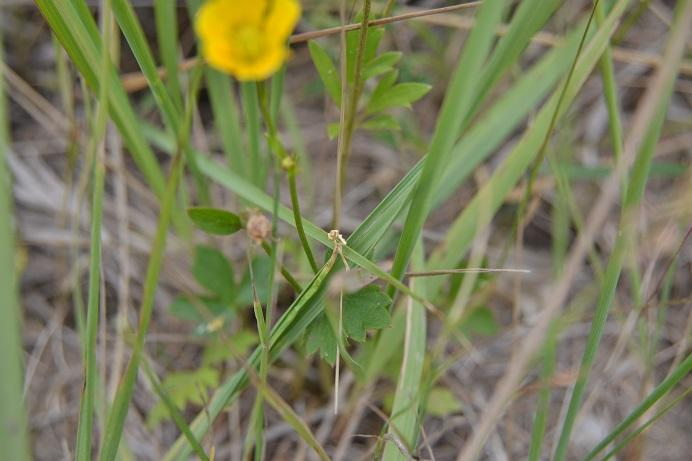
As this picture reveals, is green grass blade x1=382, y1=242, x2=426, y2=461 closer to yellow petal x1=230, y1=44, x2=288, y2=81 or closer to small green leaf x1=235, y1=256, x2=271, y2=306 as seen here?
small green leaf x1=235, y1=256, x2=271, y2=306

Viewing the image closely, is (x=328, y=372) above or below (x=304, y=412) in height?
above

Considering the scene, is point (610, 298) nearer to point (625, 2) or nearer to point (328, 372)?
point (625, 2)

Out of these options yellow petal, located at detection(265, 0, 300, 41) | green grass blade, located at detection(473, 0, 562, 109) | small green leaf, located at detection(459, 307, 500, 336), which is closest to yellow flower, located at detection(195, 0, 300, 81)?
yellow petal, located at detection(265, 0, 300, 41)

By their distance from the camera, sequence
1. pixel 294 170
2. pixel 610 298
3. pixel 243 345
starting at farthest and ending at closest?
pixel 243 345 → pixel 610 298 → pixel 294 170

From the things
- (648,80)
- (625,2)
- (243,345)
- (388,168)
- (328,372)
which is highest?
(625,2)

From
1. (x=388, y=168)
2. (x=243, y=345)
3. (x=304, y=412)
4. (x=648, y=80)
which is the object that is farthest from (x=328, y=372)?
(x=648, y=80)

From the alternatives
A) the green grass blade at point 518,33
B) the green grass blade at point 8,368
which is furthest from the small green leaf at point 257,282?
the green grass blade at point 8,368

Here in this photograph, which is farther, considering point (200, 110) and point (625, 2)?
point (200, 110)
